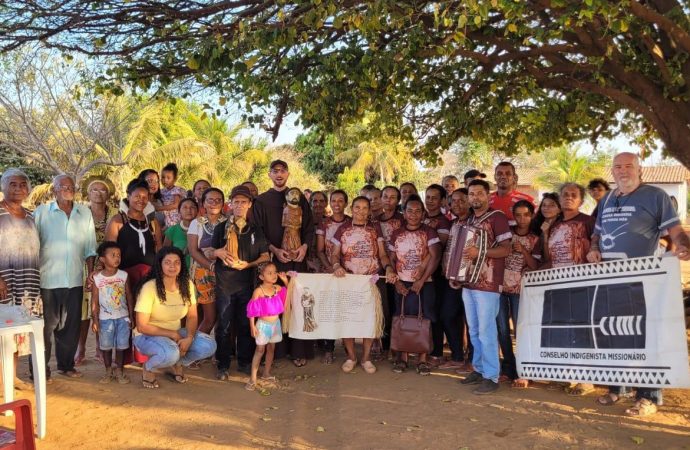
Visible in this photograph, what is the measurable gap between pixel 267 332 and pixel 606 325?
132 inches

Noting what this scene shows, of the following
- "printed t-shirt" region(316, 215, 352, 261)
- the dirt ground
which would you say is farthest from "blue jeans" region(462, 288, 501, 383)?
"printed t-shirt" region(316, 215, 352, 261)

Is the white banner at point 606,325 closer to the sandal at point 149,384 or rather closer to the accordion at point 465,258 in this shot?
the accordion at point 465,258

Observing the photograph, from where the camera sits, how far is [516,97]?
8.07m

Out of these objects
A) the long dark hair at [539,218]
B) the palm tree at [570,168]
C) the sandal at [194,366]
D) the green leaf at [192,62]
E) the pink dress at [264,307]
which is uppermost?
the palm tree at [570,168]

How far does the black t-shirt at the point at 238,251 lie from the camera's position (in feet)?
20.5

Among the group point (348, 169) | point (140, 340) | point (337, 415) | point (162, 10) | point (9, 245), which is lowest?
point (337, 415)

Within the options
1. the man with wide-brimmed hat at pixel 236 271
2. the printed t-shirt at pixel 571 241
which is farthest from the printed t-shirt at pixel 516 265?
the man with wide-brimmed hat at pixel 236 271

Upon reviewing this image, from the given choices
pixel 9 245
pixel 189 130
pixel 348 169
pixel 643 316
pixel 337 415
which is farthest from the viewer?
pixel 348 169

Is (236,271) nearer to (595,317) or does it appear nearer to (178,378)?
(178,378)

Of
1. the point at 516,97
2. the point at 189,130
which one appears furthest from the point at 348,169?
the point at 516,97

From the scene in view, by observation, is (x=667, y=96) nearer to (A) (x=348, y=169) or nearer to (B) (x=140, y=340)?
(B) (x=140, y=340)

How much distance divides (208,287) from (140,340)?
3.11 ft

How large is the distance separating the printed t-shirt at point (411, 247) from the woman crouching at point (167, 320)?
7.35 feet

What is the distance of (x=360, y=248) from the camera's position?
6.61 m
